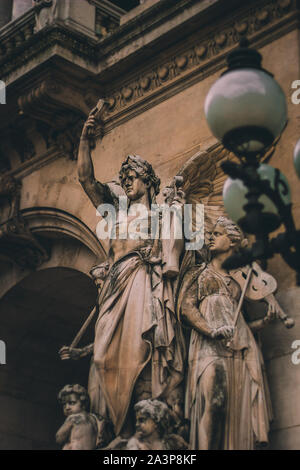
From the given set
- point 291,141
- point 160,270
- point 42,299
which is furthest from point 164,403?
point 42,299

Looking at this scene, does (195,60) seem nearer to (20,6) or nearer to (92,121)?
(92,121)

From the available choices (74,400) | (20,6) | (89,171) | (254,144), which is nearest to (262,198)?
(254,144)

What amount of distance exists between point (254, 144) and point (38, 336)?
820 cm

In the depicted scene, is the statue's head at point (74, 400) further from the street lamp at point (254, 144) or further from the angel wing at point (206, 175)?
the street lamp at point (254, 144)

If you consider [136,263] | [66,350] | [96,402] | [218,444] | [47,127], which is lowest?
[218,444]

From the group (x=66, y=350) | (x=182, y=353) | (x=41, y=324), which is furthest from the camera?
(x=41, y=324)

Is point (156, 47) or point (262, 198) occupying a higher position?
point (156, 47)

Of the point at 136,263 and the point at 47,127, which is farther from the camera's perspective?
the point at 47,127

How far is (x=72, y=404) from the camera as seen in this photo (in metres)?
9.20

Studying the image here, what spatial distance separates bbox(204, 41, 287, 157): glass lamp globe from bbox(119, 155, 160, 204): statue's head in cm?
398

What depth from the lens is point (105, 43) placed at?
38.8 feet

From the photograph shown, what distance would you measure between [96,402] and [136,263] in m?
1.36

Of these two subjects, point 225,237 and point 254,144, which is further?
point 225,237

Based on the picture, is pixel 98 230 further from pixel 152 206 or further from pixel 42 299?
pixel 42 299
